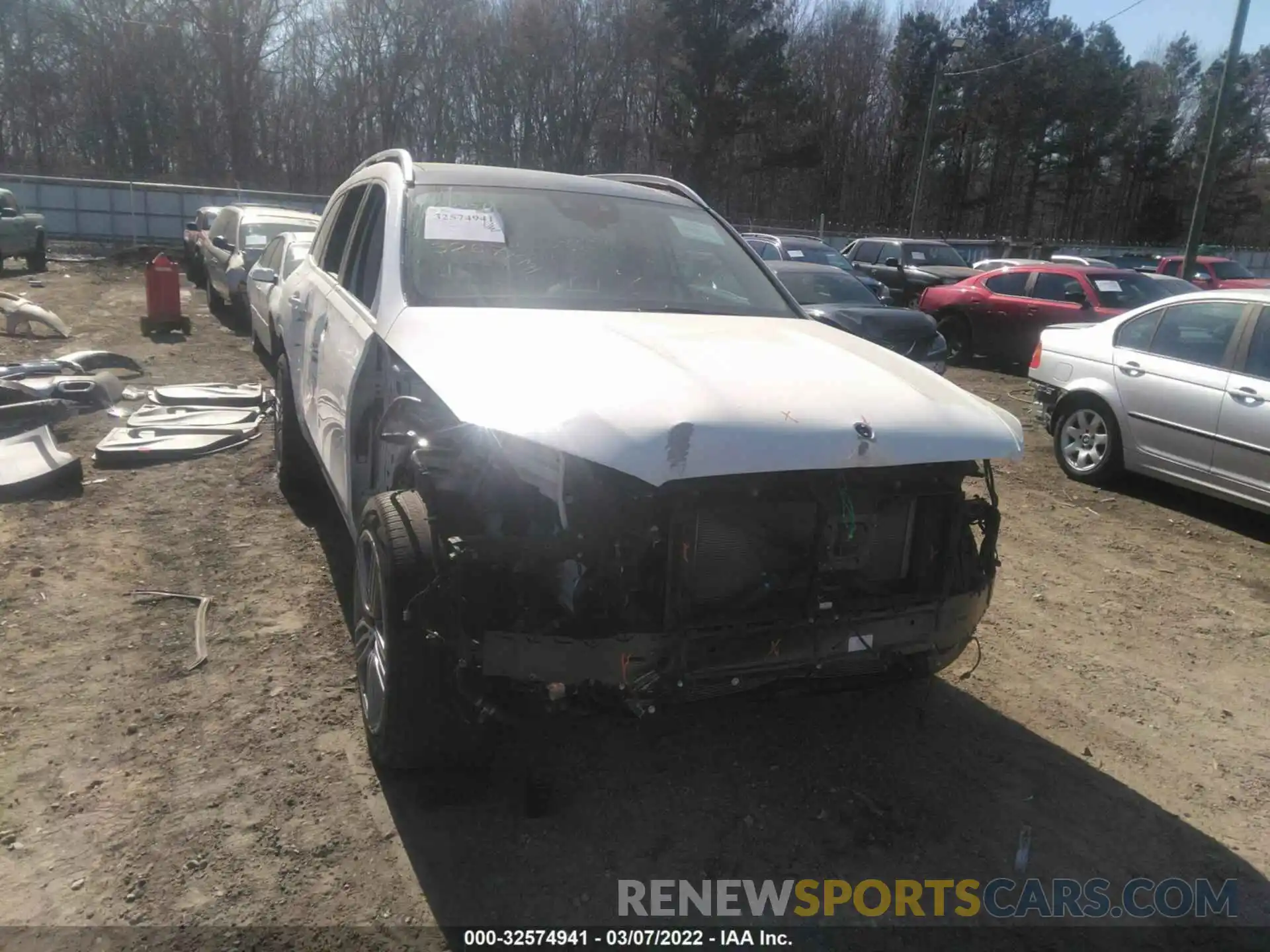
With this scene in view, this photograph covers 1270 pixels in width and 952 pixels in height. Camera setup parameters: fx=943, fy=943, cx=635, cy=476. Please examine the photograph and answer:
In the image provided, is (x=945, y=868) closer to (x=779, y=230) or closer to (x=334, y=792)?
(x=334, y=792)

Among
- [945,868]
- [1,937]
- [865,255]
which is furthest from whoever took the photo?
[865,255]

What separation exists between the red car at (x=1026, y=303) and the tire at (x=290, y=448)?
10.4 m

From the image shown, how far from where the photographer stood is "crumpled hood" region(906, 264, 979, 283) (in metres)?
18.2

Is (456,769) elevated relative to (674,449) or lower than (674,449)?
lower

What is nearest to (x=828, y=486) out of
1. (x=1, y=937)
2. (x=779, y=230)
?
(x=1, y=937)

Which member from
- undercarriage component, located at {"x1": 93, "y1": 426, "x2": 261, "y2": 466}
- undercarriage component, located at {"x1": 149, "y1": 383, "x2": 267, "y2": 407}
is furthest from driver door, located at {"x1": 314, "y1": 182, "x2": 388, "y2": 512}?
undercarriage component, located at {"x1": 149, "y1": 383, "x2": 267, "y2": 407}

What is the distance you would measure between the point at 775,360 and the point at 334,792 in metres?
2.08

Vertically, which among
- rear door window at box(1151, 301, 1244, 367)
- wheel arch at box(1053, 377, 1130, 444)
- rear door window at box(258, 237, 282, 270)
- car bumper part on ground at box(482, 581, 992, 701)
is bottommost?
car bumper part on ground at box(482, 581, 992, 701)

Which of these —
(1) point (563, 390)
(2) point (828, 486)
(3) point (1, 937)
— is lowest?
(3) point (1, 937)

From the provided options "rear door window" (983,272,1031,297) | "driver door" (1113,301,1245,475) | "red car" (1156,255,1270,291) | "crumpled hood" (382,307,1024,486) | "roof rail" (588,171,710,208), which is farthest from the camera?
"red car" (1156,255,1270,291)

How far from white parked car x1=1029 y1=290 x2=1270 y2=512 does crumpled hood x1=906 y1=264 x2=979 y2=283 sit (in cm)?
1063

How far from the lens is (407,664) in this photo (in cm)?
287

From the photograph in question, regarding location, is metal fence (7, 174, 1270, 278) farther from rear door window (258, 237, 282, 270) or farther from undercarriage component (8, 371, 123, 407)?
undercarriage component (8, 371, 123, 407)

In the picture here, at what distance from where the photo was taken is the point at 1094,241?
60.0 meters
